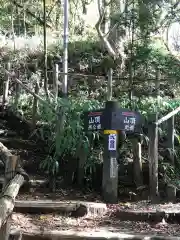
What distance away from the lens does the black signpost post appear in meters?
5.87

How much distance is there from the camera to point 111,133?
5934mm

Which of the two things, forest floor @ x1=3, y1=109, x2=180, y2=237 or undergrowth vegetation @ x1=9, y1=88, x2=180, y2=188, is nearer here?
forest floor @ x1=3, y1=109, x2=180, y2=237

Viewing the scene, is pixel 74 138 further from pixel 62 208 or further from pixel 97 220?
pixel 97 220

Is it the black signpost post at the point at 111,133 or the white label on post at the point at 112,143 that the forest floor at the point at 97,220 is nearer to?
the black signpost post at the point at 111,133

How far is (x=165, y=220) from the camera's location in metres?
5.11

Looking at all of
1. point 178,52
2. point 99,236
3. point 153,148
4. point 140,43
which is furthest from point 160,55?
point 99,236

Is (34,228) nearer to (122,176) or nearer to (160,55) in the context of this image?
(122,176)

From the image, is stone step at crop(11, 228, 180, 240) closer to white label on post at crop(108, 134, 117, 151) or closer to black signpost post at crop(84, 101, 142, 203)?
black signpost post at crop(84, 101, 142, 203)

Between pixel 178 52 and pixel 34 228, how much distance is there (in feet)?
36.7

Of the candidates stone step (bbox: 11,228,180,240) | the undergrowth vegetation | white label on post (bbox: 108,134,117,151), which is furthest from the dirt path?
the undergrowth vegetation

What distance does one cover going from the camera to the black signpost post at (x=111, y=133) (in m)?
5.87

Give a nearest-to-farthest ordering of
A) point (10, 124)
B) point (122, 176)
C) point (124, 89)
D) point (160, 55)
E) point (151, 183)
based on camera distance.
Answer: point (151, 183) → point (122, 176) → point (10, 124) → point (124, 89) → point (160, 55)

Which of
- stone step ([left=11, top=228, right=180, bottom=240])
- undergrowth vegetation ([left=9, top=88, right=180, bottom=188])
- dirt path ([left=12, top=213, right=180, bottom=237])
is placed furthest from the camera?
undergrowth vegetation ([left=9, top=88, right=180, bottom=188])

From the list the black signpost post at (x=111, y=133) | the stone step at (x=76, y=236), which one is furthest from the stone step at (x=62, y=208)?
the stone step at (x=76, y=236)
